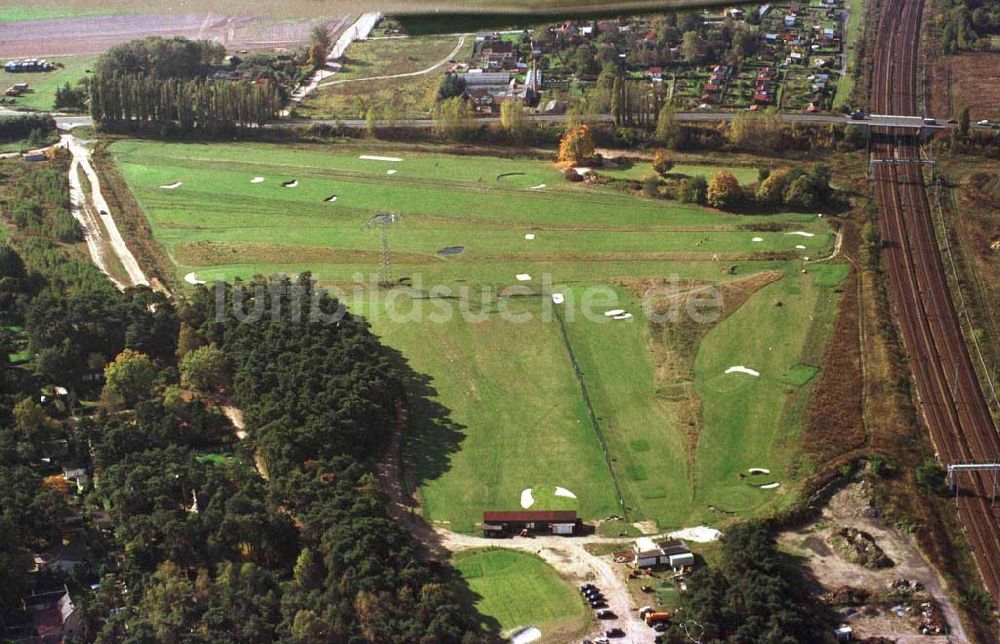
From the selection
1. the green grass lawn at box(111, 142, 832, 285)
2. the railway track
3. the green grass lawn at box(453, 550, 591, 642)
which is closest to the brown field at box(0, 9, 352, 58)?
the green grass lawn at box(111, 142, 832, 285)

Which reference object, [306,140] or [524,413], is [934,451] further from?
[306,140]

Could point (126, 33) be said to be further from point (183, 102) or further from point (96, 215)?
point (96, 215)

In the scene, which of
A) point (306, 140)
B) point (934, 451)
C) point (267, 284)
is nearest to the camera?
point (934, 451)

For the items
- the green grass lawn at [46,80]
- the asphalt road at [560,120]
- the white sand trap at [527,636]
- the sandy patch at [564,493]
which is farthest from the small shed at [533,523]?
the green grass lawn at [46,80]

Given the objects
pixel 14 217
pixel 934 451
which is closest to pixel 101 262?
pixel 14 217

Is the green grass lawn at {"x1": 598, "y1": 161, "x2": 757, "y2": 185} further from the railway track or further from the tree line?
the tree line

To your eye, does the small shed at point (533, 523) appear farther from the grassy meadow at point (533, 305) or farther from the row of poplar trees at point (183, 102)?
the row of poplar trees at point (183, 102)

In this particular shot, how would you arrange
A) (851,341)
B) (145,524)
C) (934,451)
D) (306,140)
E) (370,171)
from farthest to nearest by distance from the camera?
(306,140) < (370,171) < (851,341) < (934,451) < (145,524)
